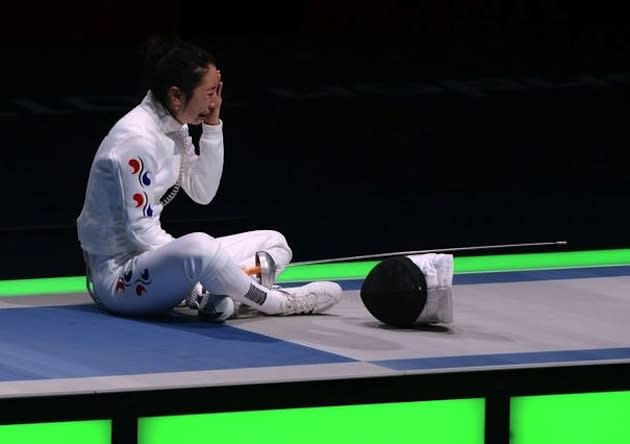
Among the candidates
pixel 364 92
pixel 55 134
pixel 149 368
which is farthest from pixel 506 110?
pixel 149 368

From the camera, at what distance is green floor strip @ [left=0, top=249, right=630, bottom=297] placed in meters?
5.98

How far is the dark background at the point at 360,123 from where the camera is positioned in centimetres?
709

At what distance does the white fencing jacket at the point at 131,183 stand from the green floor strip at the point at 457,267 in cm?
73

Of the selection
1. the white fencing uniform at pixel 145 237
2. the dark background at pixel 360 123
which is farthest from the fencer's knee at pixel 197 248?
the dark background at pixel 360 123

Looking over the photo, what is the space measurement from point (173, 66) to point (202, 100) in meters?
0.13

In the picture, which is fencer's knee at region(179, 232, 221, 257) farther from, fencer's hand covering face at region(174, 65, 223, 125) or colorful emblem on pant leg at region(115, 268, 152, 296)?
fencer's hand covering face at region(174, 65, 223, 125)

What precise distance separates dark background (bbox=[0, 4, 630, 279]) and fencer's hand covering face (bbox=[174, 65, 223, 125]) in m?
1.65

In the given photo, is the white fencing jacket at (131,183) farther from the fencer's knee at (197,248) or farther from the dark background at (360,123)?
the dark background at (360,123)

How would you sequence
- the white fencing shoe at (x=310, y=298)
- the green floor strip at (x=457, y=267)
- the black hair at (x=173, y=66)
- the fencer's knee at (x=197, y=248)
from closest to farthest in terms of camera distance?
1. the fencer's knee at (x=197, y=248)
2. the black hair at (x=173, y=66)
3. the white fencing shoe at (x=310, y=298)
4. the green floor strip at (x=457, y=267)

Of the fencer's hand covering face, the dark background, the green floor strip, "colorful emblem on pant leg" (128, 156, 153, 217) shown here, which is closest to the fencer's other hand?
the fencer's hand covering face

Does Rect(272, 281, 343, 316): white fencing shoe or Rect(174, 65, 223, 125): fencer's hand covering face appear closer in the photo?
Rect(174, 65, 223, 125): fencer's hand covering face

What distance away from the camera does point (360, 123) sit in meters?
7.80

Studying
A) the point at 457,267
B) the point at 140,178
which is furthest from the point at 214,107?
the point at 457,267

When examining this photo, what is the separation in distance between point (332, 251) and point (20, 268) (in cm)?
120
